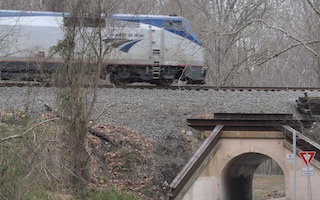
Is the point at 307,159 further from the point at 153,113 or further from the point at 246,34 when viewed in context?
the point at 246,34

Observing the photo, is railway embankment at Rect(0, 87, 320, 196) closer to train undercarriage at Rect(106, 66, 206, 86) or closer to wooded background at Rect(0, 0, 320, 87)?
train undercarriage at Rect(106, 66, 206, 86)

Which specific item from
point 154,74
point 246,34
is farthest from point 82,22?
point 246,34

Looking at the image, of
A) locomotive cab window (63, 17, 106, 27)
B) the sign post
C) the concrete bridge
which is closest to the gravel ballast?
the concrete bridge

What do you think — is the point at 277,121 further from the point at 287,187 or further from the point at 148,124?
the point at 148,124

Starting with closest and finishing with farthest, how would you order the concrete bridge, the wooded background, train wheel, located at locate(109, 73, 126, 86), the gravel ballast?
the concrete bridge, the gravel ballast, train wheel, located at locate(109, 73, 126, 86), the wooded background

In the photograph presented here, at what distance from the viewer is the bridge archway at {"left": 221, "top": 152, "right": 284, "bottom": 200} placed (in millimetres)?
19156

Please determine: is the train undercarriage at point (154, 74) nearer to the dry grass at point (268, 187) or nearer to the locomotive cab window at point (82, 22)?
the locomotive cab window at point (82, 22)

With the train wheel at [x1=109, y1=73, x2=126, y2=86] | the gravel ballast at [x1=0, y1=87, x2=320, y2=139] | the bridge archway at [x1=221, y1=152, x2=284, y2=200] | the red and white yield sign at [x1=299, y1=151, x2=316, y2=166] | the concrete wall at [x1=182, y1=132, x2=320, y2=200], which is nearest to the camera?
the red and white yield sign at [x1=299, y1=151, x2=316, y2=166]

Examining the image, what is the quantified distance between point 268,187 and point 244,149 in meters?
16.6

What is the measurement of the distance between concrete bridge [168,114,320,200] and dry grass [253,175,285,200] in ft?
36.5

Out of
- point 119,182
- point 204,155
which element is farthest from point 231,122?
point 119,182

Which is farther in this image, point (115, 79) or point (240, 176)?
point (115, 79)

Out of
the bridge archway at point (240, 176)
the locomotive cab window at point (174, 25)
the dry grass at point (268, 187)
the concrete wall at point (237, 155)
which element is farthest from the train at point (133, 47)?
the dry grass at point (268, 187)

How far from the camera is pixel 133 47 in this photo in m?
22.9
